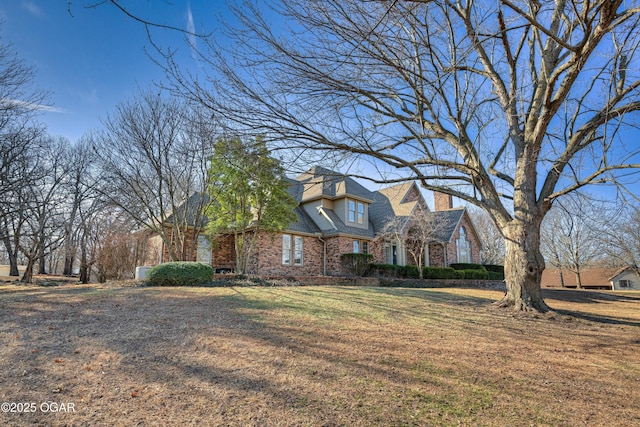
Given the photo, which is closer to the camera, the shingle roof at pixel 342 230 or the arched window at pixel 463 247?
the shingle roof at pixel 342 230

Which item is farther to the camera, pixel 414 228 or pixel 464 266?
pixel 464 266

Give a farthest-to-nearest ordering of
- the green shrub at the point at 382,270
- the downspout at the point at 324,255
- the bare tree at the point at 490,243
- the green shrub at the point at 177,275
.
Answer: the bare tree at the point at 490,243, the downspout at the point at 324,255, the green shrub at the point at 382,270, the green shrub at the point at 177,275

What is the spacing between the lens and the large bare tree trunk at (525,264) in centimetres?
842

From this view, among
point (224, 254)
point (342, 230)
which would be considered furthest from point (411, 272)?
point (224, 254)

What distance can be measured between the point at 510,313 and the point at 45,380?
8631 mm

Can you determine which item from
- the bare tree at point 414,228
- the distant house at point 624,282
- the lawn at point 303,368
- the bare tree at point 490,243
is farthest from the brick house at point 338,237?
the distant house at point 624,282

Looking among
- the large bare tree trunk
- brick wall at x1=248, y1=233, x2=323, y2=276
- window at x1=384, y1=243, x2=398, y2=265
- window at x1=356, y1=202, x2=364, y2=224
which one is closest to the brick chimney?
window at x1=384, y1=243, x2=398, y2=265

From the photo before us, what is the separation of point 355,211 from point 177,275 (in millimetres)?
12596

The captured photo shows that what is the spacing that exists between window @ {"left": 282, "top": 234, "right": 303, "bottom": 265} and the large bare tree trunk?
1224 cm

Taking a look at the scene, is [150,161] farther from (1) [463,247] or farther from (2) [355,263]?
(1) [463,247]

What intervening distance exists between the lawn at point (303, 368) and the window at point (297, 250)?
37.8ft

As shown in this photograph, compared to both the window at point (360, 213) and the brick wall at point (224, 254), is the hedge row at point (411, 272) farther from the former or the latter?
the brick wall at point (224, 254)

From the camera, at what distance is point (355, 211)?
73.1ft

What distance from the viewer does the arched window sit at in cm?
2609
